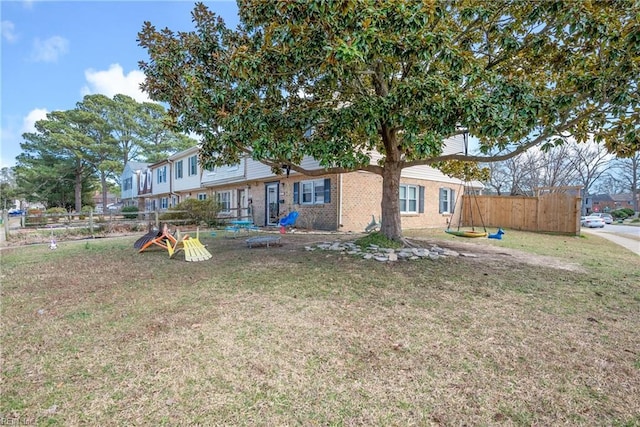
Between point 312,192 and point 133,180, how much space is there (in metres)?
28.5

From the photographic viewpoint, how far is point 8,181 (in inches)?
1957

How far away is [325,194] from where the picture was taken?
14461 millimetres

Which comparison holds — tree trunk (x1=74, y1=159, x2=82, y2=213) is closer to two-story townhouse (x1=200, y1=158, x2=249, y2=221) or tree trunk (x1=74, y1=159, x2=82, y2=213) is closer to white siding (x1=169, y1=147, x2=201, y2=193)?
white siding (x1=169, y1=147, x2=201, y2=193)

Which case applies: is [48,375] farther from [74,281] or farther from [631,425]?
[631,425]

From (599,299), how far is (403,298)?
9.54 ft

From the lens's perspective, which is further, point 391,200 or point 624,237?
point 624,237

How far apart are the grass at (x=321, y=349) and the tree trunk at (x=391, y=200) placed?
2.73 meters

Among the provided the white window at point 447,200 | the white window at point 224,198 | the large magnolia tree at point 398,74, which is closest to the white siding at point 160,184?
the white window at point 224,198

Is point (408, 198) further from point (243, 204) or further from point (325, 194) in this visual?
point (243, 204)

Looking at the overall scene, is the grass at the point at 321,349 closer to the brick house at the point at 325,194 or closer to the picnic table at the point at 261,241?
the picnic table at the point at 261,241

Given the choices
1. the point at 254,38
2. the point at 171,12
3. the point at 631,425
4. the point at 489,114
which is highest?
the point at 171,12

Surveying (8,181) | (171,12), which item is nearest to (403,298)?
(171,12)

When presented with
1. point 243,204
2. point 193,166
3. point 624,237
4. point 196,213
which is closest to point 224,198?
point 243,204

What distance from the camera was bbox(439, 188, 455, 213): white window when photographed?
1891 centimetres
